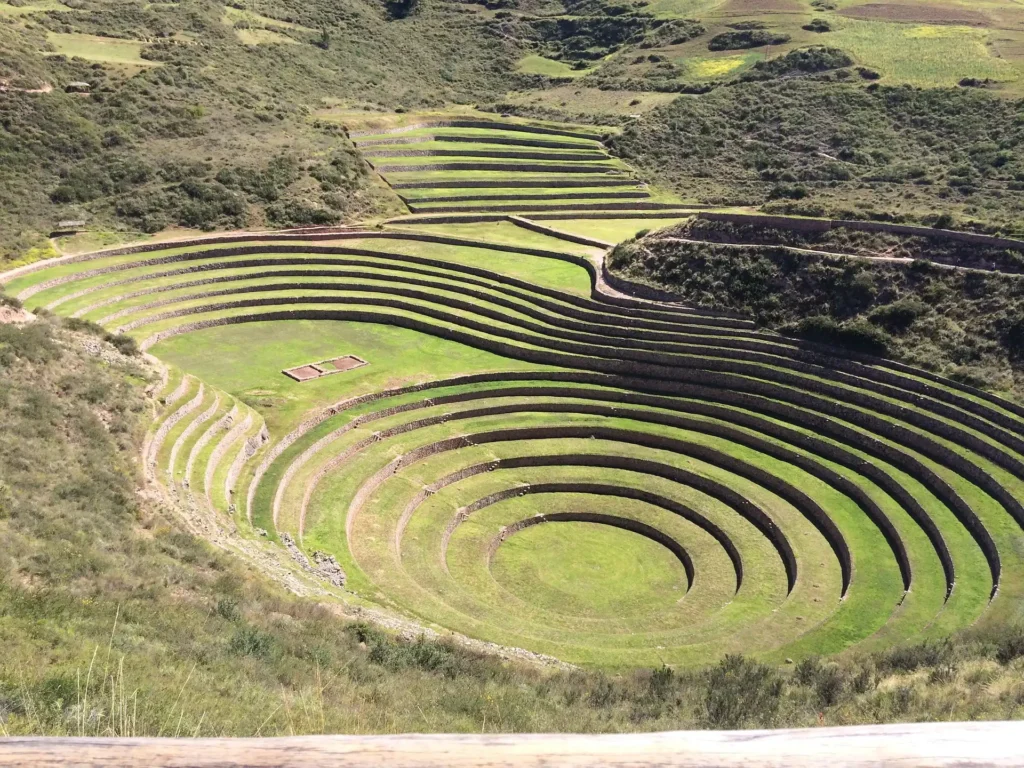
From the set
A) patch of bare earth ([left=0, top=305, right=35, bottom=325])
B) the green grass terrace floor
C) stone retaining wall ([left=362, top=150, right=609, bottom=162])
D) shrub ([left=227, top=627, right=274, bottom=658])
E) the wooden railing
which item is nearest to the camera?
the wooden railing

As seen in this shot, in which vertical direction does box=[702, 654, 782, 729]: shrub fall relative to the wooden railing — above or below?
below

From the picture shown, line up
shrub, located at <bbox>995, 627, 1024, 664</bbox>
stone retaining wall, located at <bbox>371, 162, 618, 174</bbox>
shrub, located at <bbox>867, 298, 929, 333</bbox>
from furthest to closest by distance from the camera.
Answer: stone retaining wall, located at <bbox>371, 162, 618, 174</bbox> → shrub, located at <bbox>867, 298, 929, 333</bbox> → shrub, located at <bbox>995, 627, 1024, 664</bbox>

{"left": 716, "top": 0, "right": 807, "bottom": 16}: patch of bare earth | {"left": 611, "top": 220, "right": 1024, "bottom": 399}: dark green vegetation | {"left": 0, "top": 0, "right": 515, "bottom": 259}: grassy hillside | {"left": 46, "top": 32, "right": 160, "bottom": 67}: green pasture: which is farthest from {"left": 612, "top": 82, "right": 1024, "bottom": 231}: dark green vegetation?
{"left": 46, "top": 32, "right": 160, "bottom": 67}: green pasture

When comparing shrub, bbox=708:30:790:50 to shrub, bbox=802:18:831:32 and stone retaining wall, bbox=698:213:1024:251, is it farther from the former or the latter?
stone retaining wall, bbox=698:213:1024:251

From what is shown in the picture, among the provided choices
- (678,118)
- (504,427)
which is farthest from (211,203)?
(678,118)

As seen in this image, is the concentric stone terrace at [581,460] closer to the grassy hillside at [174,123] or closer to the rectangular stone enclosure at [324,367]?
the rectangular stone enclosure at [324,367]

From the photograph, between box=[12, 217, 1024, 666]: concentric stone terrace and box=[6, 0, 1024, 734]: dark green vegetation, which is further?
box=[12, 217, 1024, 666]: concentric stone terrace
